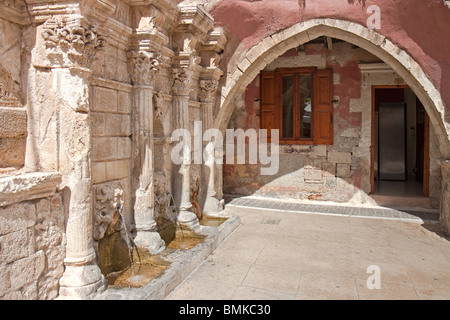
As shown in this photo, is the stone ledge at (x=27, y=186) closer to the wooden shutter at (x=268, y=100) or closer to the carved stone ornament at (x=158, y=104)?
the carved stone ornament at (x=158, y=104)

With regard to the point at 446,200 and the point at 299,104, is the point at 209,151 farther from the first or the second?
the point at 446,200

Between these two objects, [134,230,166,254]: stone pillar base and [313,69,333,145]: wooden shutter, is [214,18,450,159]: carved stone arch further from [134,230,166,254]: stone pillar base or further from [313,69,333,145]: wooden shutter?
[134,230,166,254]: stone pillar base

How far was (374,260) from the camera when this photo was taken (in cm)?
420

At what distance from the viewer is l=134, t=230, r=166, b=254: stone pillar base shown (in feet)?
12.7

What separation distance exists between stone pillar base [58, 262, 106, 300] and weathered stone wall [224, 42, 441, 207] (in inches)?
217

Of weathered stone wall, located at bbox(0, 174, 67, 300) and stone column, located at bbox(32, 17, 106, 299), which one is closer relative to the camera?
weathered stone wall, located at bbox(0, 174, 67, 300)

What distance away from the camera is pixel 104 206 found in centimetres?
342

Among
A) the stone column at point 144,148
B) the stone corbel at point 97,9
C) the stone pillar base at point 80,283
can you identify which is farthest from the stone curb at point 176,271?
the stone corbel at point 97,9

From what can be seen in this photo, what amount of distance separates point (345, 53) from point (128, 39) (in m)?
5.13

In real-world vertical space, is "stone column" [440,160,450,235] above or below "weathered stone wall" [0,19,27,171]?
below

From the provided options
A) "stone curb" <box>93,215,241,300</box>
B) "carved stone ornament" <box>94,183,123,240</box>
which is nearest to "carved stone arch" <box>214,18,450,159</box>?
"stone curb" <box>93,215,241,300</box>

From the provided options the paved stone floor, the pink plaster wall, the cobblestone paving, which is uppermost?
the pink plaster wall

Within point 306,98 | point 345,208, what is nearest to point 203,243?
point 345,208

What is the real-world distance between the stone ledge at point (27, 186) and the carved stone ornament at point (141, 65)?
59.4 inches
